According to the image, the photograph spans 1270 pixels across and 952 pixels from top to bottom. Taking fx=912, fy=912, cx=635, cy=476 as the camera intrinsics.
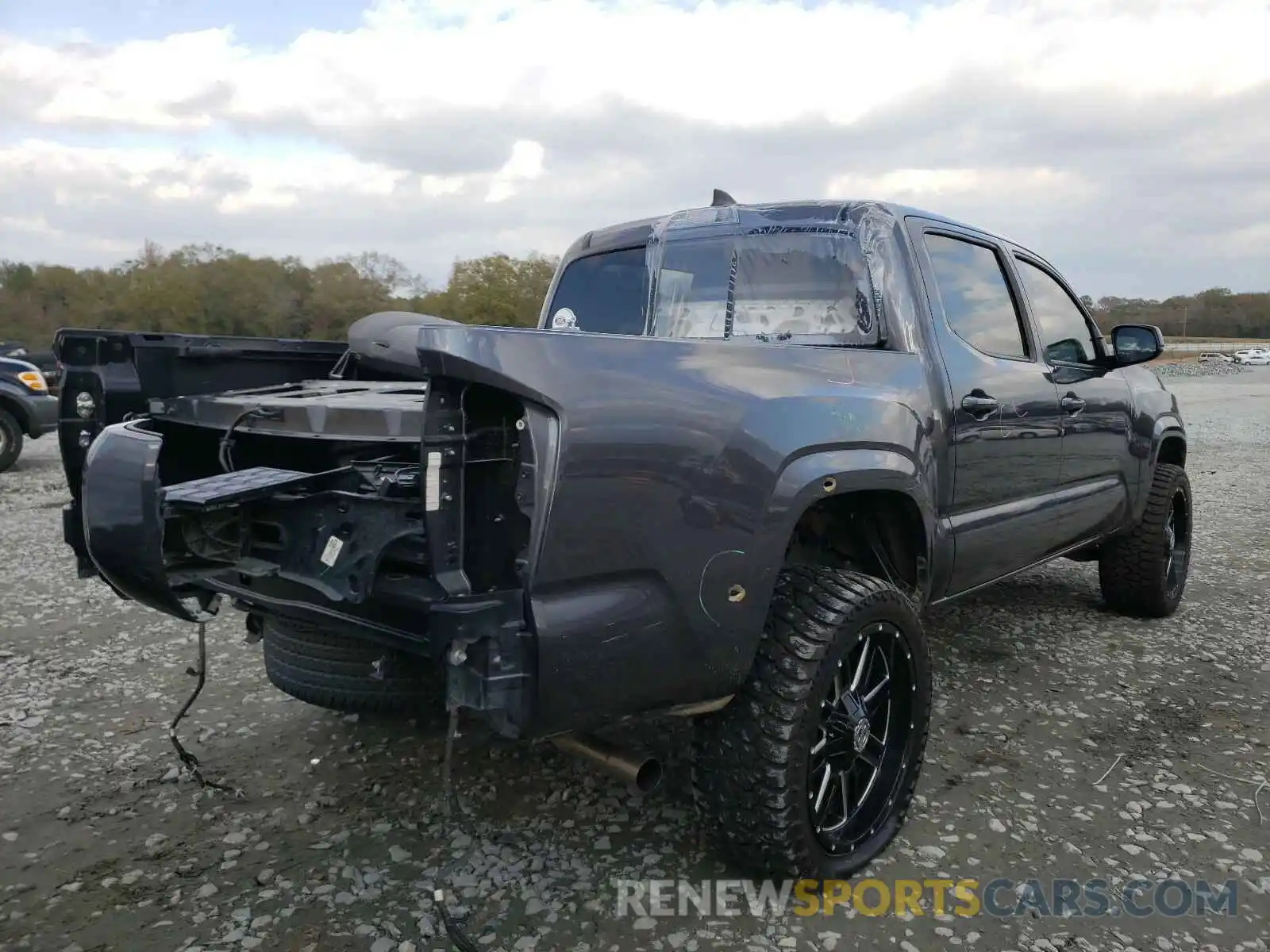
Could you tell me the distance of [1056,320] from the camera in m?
4.13

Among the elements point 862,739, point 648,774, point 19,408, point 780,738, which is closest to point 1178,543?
point 862,739

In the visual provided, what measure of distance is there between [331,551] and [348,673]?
0.57m

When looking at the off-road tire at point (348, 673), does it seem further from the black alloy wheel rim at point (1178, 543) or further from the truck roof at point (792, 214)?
the black alloy wheel rim at point (1178, 543)

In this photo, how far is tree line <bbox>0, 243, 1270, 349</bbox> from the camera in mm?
18297

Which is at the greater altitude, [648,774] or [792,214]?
[792,214]

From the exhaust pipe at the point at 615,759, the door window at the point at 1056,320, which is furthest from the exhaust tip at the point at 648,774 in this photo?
the door window at the point at 1056,320

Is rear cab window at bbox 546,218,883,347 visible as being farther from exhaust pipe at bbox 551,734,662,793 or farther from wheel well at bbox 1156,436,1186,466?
wheel well at bbox 1156,436,1186,466

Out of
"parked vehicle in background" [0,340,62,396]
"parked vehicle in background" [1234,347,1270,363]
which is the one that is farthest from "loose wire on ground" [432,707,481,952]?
"parked vehicle in background" [1234,347,1270,363]

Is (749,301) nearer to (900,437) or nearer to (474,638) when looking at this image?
(900,437)

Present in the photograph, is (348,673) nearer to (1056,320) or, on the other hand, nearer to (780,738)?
(780,738)

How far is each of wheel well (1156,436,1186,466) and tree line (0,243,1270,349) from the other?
1040 cm

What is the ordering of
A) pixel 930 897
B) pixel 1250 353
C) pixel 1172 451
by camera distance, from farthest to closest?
pixel 1250 353
pixel 1172 451
pixel 930 897

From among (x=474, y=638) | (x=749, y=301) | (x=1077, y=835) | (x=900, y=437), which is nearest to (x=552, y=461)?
(x=474, y=638)

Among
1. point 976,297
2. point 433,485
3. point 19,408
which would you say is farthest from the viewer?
point 19,408
